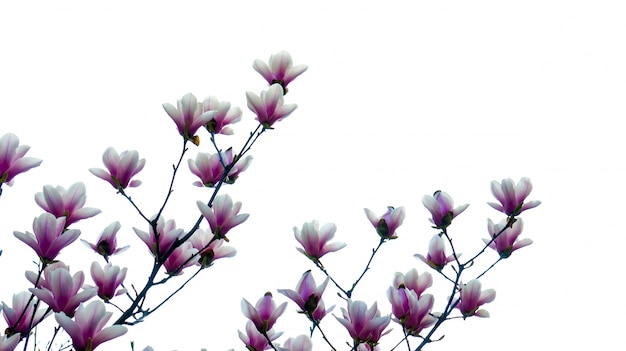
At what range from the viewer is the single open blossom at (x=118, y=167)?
150 centimetres

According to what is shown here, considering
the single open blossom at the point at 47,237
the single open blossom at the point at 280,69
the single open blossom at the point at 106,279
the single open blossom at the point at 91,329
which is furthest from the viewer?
the single open blossom at the point at 280,69

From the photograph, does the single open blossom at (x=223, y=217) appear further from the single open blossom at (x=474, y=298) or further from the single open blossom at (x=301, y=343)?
the single open blossom at (x=474, y=298)

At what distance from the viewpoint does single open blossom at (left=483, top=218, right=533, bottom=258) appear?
73.0 inches

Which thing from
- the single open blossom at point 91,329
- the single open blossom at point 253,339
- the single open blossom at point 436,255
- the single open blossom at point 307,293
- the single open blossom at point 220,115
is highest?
the single open blossom at point 220,115

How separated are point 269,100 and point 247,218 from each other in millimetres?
316

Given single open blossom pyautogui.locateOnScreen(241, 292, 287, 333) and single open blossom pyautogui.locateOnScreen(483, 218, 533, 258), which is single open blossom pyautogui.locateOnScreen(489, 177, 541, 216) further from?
single open blossom pyautogui.locateOnScreen(241, 292, 287, 333)

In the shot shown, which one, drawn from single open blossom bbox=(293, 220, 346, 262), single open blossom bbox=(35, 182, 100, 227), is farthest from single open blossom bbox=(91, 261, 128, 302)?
single open blossom bbox=(293, 220, 346, 262)

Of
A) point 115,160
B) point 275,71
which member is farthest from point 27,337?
point 275,71

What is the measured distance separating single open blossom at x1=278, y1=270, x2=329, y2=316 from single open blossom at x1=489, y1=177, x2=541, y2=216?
609mm

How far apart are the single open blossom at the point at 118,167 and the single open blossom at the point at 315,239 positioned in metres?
0.48

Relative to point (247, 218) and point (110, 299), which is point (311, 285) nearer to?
point (247, 218)

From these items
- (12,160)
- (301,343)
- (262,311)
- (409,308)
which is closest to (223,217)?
(262,311)

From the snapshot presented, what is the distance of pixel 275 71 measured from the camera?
1.66 metres

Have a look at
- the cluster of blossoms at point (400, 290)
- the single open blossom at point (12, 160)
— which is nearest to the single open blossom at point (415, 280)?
the cluster of blossoms at point (400, 290)
